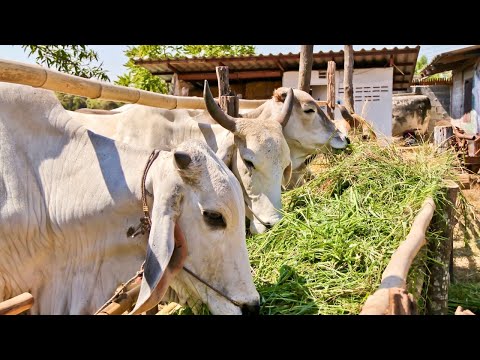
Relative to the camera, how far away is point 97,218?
7.58ft

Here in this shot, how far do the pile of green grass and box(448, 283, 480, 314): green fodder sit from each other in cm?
84

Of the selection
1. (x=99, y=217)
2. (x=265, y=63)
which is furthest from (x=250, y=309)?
(x=265, y=63)

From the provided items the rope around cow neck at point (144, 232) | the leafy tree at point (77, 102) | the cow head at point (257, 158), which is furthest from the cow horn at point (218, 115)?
the leafy tree at point (77, 102)

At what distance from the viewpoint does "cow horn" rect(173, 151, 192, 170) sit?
2111 mm

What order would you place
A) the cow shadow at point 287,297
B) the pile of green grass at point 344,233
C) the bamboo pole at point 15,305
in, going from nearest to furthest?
the bamboo pole at point 15,305
the cow shadow at point 287,297
the pile of green grass at point 344,233

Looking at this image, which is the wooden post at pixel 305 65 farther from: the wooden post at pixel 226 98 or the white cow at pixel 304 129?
the wooden post at pixel 226 98

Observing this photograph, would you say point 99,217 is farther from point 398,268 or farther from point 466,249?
point 466,249

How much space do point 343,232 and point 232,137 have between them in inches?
61.3

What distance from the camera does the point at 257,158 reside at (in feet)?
13.1

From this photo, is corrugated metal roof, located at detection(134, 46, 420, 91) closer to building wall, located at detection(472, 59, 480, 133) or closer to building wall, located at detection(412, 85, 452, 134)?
building wall, located at detection(472, 59, 480, 133)

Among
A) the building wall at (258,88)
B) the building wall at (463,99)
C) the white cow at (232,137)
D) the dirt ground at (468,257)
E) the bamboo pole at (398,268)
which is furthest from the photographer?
the building wall at (463,99)

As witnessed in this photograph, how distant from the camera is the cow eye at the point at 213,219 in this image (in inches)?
84.6
